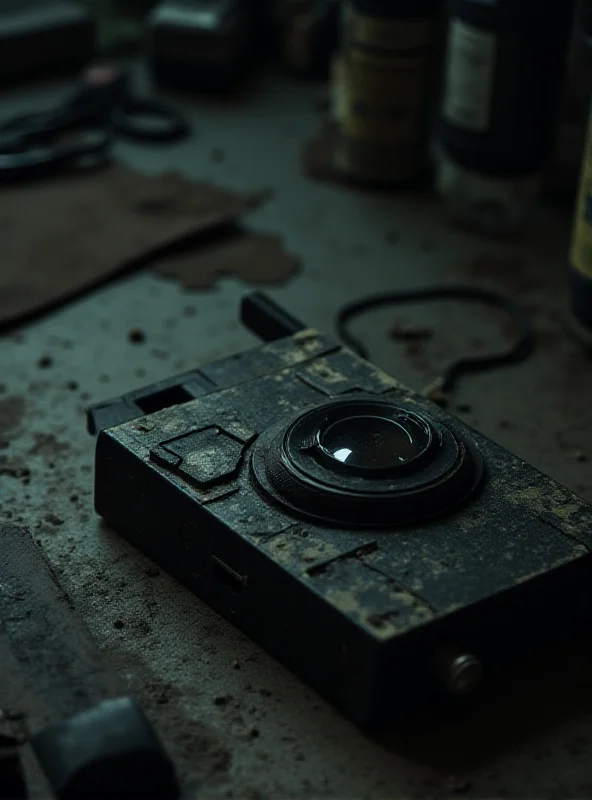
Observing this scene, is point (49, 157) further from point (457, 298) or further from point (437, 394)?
point (437, 394)

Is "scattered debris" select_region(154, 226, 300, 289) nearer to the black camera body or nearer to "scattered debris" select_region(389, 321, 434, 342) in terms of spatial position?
"scattered debris" select_region(389, 321, 434, 342)

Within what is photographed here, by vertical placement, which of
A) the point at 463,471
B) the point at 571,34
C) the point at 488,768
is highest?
the point at 571,34

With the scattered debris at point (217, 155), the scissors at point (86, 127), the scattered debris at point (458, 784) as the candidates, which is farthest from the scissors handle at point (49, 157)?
the scattered debris at point (458, 784)

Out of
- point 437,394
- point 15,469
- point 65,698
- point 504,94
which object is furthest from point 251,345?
point 65,698

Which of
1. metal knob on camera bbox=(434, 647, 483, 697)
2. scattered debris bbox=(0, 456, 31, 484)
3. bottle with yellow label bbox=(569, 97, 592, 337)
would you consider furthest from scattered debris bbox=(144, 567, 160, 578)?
bottle with yellow label bbox=(569, 97, 592, 337)

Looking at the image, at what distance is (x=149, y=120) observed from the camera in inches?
86.7

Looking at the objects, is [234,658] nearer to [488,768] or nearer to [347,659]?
[347,659]

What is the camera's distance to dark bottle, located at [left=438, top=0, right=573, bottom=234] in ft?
5.62

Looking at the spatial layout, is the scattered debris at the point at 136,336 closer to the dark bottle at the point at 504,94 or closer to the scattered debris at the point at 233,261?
the scattered debris at the point at 233,261

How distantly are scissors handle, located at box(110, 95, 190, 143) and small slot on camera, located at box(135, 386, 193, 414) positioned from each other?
97cm

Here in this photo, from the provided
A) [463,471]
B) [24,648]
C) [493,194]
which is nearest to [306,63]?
[493,194]

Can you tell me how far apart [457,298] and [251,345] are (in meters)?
0.33

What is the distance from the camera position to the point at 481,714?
103cm

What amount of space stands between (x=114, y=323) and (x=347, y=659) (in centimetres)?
80
